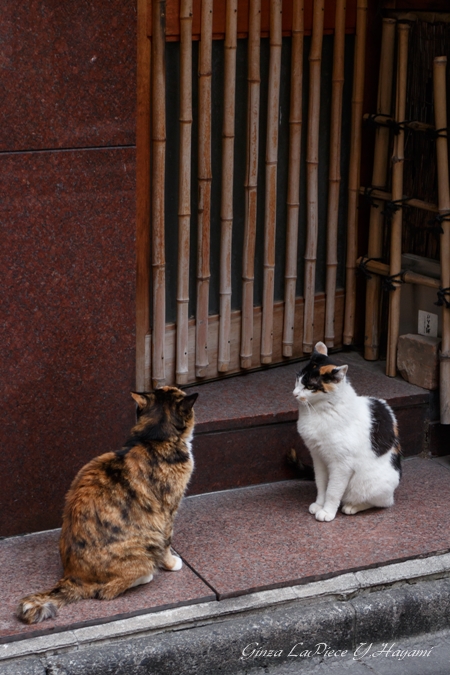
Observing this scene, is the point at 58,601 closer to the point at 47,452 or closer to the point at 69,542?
the point at 69,542

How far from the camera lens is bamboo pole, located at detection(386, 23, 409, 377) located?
17.8ft

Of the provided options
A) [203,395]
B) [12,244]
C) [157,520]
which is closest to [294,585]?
[157,520]

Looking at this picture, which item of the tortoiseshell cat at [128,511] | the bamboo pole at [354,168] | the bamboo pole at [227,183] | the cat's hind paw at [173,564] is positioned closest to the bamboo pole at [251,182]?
the bamboo pole at [227,183]

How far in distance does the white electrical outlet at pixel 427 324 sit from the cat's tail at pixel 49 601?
8.63 feet

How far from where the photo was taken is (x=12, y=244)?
14.1 feet

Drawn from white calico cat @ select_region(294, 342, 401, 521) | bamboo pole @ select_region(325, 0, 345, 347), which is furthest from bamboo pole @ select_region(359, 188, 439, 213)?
white calico cat @ select_region(294, 342, 401, 521)

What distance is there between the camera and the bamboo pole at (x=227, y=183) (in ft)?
16.8

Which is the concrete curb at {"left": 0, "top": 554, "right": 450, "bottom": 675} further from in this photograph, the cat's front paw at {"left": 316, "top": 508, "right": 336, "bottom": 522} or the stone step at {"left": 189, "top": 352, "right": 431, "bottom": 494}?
the stone step at {"left": 189, "top": 352, "right": 431, "bottom": 494}

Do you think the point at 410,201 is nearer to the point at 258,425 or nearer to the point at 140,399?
the point at 258,425

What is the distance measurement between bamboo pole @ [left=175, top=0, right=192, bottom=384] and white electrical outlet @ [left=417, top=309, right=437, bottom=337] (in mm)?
1411

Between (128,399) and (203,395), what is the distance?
78 centimetres

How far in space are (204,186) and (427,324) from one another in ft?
5.10

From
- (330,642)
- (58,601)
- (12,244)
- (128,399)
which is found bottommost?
(330,642)

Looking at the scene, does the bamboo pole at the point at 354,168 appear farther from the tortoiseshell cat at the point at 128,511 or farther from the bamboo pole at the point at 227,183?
Answer: the tortoiseshell cat at the point at 128,511
